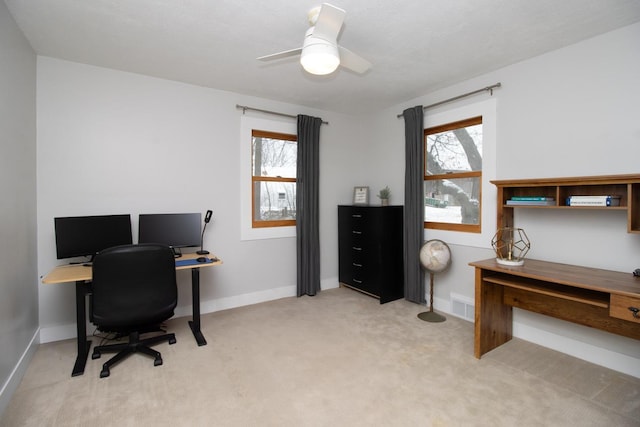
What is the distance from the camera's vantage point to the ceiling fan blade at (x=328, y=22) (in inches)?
67.9

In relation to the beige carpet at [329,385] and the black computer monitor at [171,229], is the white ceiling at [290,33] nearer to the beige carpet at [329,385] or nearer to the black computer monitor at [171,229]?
the black computer monitor at [171,229]

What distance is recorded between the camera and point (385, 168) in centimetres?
433

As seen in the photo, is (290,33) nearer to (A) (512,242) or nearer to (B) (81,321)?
(A) (512,242)

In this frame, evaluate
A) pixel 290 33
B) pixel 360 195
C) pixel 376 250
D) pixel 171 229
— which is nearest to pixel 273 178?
pixel 360 195

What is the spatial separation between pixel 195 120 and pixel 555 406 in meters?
3.92

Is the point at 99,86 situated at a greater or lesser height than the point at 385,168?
greater

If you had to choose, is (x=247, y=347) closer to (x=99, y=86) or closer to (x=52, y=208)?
Answer: (x=52, y=208)

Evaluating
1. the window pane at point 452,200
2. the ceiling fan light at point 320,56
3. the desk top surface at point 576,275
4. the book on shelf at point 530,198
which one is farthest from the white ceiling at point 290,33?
the desk top surface at point 576,275

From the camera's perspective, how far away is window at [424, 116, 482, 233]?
3.35m

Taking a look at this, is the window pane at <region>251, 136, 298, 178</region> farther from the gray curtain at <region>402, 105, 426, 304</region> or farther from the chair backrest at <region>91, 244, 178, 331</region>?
the chair backrest at <region>91, 244, 178, 331</region>

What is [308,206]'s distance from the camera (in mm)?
4117

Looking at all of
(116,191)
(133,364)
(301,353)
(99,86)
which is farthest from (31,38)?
(301,353)

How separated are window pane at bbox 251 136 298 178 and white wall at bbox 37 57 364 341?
0.89ft

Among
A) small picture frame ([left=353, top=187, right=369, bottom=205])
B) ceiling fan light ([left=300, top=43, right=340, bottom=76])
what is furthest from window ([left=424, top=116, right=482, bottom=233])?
ceiling fan light ([left=300, top=43, right=340, bottom=76])
